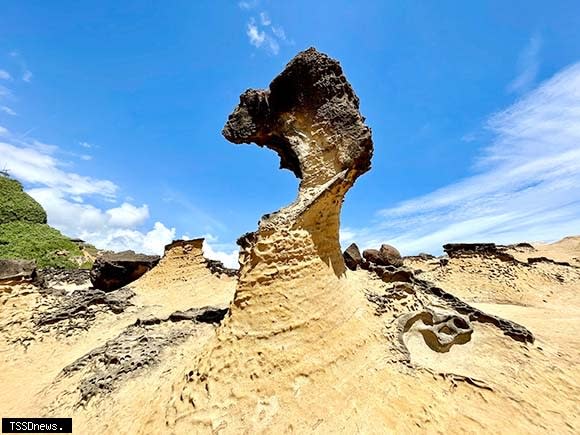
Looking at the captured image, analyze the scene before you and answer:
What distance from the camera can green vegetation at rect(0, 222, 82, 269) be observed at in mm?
18734

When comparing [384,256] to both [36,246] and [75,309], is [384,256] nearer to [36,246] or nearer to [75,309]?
[75,309]

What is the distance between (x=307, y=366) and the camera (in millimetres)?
4617

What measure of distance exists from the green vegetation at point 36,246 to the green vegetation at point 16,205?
62cm

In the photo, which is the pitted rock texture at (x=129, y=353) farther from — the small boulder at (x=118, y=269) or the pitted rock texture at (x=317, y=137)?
the small boulder at (x=118, y=269)

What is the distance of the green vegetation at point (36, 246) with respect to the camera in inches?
738

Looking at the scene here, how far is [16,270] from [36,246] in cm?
1424

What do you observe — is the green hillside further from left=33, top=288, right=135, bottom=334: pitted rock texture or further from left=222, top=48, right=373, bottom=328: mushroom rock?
left=222, top=48, right=373, bottom=328: mushroom rock

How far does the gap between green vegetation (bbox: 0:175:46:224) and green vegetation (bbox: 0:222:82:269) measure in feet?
2.05

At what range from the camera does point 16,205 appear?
2231 centimetres

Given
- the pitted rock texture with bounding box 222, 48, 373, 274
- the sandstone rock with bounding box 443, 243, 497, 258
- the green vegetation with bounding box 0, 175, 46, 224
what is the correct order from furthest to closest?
the green vegetation with bounding box 0, 175, 46, 224 < the sandstone rock with bounding box 443, 243, 497, 258 < the pitted rock texture with bounding box 222, 48, 373, 274

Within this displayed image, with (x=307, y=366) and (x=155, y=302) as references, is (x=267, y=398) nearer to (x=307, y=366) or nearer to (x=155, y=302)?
(x=307, y=366)

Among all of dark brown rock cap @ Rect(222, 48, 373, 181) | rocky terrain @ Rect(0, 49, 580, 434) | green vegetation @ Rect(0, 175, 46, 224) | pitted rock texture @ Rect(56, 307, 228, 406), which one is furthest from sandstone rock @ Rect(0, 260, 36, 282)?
green vegetation @ Rect(0, 175, 46, 224)

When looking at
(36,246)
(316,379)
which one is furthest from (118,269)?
(36,246)

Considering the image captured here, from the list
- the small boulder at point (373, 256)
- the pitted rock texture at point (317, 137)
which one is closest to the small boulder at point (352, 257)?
the small boulder at point (373, 256)
